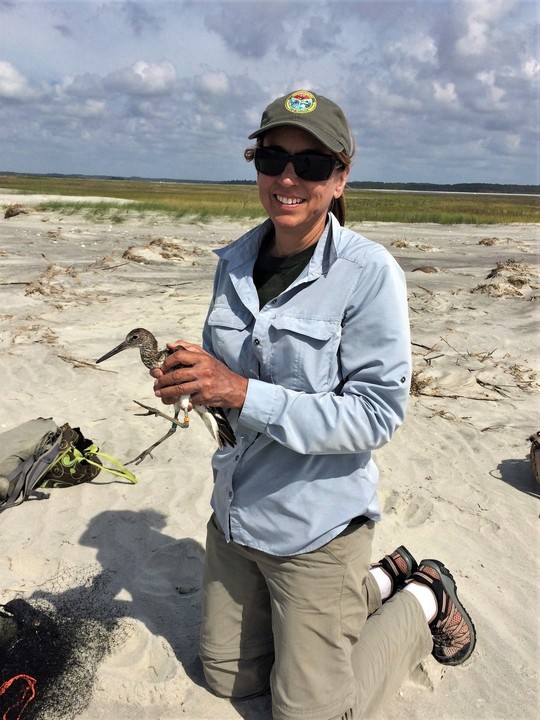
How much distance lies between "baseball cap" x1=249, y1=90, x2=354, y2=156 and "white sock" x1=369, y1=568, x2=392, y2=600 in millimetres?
2116

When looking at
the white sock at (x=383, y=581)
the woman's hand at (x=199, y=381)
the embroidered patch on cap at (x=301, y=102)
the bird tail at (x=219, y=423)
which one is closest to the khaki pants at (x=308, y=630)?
the white sock at (x=383, y=581)

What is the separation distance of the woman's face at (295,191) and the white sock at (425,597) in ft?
6.08

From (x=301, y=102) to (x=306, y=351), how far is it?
36.4 inches

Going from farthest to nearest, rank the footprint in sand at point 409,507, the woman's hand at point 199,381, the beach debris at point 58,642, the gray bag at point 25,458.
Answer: the footprint in sand at point 409,507 < the gray bag at point 25,458 < the beach debris at point 58,642 < the woman's hand at point 199,381

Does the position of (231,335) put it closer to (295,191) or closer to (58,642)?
(295,191)

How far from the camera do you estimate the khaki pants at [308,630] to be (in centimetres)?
228

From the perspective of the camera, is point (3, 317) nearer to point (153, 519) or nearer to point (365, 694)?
point (153, 519)

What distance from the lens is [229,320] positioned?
243cm

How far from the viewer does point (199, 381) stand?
6.56ft

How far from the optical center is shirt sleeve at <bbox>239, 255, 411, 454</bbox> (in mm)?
2020

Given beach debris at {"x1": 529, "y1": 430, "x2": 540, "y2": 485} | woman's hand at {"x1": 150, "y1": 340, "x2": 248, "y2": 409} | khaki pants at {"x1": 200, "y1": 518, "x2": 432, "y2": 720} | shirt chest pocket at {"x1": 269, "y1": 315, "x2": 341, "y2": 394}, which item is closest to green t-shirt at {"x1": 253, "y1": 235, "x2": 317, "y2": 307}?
shirt chest pocket at {"x1": 269, "y1": 315, "x2": 341, "y2": 394}

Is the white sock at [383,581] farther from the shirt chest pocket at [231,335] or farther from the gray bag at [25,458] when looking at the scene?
the gray bag at [25,458]

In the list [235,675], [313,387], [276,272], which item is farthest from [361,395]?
[235,675]

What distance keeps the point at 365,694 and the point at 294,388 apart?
138 centimetres
